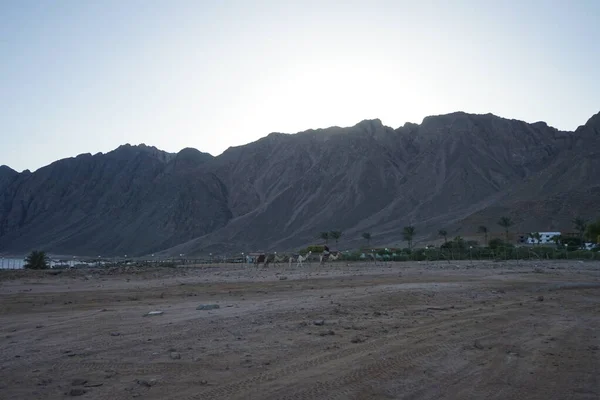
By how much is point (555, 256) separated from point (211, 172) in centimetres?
12326

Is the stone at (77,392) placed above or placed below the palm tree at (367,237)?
below

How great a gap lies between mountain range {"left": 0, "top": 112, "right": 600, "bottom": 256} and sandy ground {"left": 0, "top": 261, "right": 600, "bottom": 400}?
85.0 metres

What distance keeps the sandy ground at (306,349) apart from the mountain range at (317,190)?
8495 centimetres

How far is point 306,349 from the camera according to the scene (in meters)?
9.70

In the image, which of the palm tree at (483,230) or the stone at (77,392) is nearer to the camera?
the stone at (77,392)

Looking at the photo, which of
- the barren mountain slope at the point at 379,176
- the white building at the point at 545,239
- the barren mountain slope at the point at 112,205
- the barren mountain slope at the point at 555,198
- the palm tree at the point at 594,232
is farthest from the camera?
the barren mountain slope at the point at 112,205

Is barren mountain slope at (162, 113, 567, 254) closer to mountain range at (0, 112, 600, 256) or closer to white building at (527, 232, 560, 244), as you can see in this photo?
mountain range at (0, 112, 600, 256)

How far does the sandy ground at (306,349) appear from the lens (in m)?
7.46

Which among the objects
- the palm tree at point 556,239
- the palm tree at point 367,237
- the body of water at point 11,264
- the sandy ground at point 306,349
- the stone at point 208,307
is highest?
the palm tree at point 367,237

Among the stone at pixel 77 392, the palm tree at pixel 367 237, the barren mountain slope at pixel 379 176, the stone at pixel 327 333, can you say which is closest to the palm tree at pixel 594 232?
the barren mountain slope at pixel 379 176

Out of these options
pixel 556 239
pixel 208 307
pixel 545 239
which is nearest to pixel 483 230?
pixel 545 239

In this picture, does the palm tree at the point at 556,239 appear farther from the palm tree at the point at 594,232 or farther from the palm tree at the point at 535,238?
the palm tree at the point at 594,232

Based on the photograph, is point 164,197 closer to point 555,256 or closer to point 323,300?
point 555,256

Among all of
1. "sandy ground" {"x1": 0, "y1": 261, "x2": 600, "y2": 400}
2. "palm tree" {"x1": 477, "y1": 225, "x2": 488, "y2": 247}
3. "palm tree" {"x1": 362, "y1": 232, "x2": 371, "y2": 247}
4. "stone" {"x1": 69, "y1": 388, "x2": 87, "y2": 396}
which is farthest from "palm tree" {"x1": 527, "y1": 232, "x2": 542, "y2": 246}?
"stone" {"x1": 69, "y1": 388, "x2": 87, "y2": 396}
